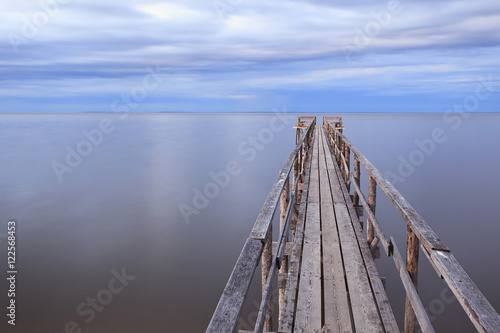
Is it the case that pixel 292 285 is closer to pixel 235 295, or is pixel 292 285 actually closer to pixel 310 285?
pixel 310 285

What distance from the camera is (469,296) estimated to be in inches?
68.8

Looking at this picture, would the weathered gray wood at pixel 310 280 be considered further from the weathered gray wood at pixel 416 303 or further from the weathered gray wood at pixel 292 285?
the weathered gray wood at pixel 416 303

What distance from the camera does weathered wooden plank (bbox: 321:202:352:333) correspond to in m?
3.14

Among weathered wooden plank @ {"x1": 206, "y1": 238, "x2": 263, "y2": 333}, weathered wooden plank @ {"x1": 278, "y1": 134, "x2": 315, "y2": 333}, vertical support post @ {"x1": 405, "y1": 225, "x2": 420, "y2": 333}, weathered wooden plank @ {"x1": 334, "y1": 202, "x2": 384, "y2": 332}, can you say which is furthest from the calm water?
weathered wooden plank @ {"x1": 206, "y1": 238, "x2": 263, "y2": 333}

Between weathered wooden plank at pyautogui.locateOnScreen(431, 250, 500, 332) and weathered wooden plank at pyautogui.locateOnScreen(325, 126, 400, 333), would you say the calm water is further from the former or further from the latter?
weathered wooden plank at pyautogui.locateOnScreen(431, 250, 500, 332)

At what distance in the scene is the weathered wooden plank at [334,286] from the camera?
314cm

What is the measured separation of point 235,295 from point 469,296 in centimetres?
114

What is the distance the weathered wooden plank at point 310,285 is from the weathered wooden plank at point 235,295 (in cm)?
137

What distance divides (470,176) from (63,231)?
88.3ft

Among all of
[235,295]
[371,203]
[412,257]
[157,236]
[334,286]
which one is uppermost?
[371,203]

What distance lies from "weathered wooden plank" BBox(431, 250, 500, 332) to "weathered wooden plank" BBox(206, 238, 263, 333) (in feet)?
3.41

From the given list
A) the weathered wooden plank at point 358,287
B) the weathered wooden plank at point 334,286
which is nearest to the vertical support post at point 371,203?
the weathered wooden plank at point 358,287

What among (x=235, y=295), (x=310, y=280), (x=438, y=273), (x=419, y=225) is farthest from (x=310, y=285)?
(x=235, y=295)

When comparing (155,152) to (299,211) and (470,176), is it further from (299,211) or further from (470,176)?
(299,211)
